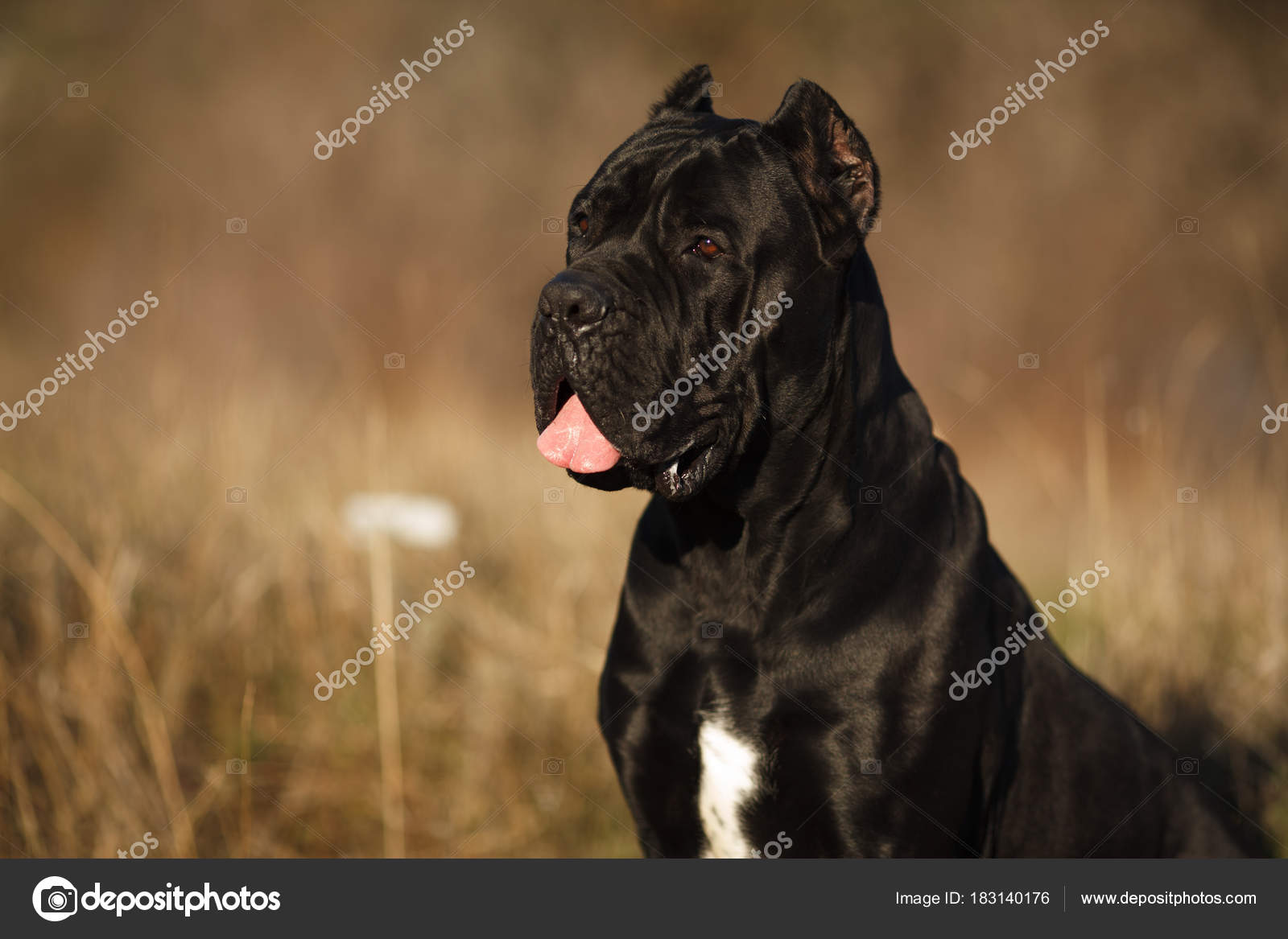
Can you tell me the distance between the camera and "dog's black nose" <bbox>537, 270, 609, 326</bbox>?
223 centimetres

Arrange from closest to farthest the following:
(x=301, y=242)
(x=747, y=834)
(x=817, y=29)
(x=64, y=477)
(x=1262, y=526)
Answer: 1. (x=747, y=834)
2. (x=64, y=477)
3. (x=1262, y=526)
4. (x=301, y=242)
5. (x=817, y=29)

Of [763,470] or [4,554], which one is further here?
[4,554]

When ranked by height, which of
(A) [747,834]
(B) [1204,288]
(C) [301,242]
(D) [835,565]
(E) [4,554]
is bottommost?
(A) [747,834]

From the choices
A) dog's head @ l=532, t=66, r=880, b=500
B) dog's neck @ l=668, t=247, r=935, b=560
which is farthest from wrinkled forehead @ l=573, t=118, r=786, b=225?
dog's neck @ l=668, t=247, r=935, b=560

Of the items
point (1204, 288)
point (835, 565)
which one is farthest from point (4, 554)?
point (1204, 288)

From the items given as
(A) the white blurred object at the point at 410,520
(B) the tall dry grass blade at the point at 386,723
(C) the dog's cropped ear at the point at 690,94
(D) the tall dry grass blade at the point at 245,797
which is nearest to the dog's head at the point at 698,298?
(C) the dog's cropped ear at the point at 690,94

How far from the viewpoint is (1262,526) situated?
Answer: 459 centimetres

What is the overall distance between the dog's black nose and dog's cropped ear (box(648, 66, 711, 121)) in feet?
3.15

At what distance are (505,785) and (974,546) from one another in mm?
2017

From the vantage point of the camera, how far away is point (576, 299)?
223 centimetres

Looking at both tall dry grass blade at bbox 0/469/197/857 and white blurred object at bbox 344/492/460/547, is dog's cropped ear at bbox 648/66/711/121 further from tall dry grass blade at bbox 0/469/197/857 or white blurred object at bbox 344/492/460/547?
tall dry grass blade at bbox 0/469/197/857

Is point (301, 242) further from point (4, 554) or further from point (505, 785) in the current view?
point (505, 785)

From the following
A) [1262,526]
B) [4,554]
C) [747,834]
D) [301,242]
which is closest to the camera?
[747,834]
